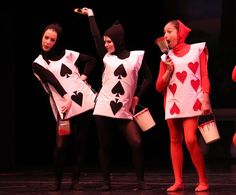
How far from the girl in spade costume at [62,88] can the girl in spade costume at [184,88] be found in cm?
84

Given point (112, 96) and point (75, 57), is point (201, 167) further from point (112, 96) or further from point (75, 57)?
point (75, 57)

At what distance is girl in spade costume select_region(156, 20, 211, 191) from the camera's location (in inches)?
265

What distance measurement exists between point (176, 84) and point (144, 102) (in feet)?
16.2

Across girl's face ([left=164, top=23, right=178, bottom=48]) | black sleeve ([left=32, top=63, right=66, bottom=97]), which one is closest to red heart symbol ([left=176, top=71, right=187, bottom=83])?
girl's face ([left=164, top=23, right=178, bottom=48])

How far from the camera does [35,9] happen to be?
447 inches

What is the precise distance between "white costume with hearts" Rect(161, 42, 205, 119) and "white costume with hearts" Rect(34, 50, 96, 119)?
2.87 feet

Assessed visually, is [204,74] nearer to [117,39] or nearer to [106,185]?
[117,39]

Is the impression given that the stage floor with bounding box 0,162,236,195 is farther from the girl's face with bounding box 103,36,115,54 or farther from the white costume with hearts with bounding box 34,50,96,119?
the girl's face with bounding box 103,36,115,54

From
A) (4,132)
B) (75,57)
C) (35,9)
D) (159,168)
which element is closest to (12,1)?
(35,9)

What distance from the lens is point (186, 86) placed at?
22.2 feet

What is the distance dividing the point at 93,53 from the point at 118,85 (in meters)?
4.74

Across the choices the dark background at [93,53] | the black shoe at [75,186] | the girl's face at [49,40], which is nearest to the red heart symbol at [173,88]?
the girl's face at [49,40]

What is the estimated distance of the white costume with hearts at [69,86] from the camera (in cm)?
723

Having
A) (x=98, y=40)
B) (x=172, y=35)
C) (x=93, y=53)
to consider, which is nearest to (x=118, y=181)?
(x=98, y=40)
